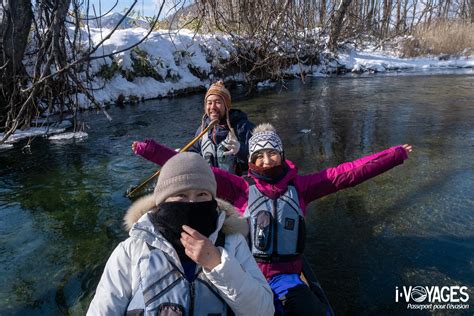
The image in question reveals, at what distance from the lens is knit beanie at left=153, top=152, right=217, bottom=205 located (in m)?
1.58

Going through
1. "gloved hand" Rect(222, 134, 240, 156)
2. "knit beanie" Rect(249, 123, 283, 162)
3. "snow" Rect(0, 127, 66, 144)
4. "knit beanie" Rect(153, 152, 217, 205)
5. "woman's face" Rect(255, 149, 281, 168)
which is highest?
"knit beanie" Rect(153, 152, 217, 205)

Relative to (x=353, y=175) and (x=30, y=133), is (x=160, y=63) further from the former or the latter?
(x=353, y=175)

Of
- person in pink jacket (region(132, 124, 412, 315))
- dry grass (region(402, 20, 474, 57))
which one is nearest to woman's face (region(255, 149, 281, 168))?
person in pink jacket (region(132, 124, 412, 315))

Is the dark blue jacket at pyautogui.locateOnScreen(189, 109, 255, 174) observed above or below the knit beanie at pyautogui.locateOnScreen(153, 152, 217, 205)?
below

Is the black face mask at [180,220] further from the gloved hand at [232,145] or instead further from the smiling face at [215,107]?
the smiling face at [215,107]

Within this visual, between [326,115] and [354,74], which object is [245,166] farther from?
[354,74]

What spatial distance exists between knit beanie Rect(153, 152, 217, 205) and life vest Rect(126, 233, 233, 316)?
0.84 feet

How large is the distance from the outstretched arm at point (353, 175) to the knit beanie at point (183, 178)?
3.87 feet

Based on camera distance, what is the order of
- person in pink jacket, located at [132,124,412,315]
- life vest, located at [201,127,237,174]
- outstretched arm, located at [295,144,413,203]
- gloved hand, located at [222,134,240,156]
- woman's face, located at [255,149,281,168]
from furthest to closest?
life vest, located at [201,127,237,174]
gloved hand, located at [222,134,240,156]
outstretched arm, located at [295,144,413,203]
woman's face, located at [255,149,281,168]
person in pink jacket, located at [132,124,412,315]

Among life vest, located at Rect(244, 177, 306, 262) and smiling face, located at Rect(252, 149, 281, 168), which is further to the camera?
smiling face, located at Rect(252, 149, 281, 168)

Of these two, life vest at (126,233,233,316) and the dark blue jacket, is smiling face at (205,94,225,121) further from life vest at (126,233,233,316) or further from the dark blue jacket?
life vest at (126,233,233,316)

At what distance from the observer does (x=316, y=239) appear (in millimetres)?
3510

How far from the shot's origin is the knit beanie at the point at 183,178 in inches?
62.0

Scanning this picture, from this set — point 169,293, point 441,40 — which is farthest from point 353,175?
point 441,40
